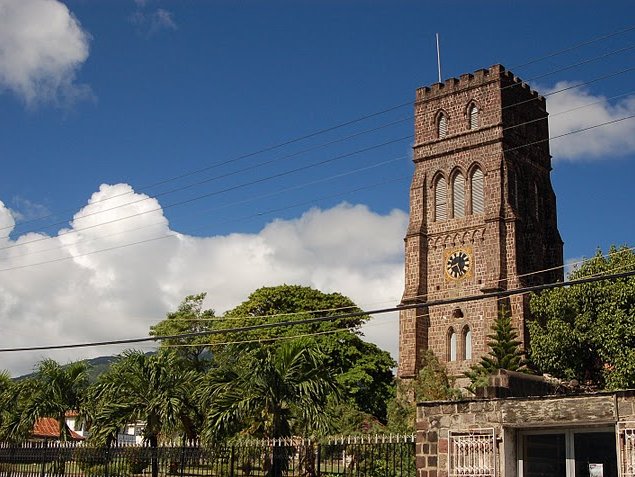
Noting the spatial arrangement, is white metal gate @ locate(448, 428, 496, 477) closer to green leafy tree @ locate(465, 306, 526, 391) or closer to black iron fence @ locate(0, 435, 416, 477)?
black iron fence @ locate(0, 435, 416, 477)

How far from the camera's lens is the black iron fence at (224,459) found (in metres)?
17.5

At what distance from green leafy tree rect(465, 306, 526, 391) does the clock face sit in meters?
5.06

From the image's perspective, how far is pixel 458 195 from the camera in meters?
56.9

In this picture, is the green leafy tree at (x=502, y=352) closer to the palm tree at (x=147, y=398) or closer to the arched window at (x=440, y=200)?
the arched window at (x=440, y=200)

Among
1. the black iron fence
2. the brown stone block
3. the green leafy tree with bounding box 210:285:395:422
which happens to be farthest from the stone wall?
the green leafy tree with bounding box 210:285:395:422

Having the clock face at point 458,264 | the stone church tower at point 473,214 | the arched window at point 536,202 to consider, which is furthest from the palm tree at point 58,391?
the arched window at point 536,202

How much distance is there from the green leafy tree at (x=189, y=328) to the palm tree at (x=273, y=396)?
33219 millimetres

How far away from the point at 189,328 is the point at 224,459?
41.4 metres

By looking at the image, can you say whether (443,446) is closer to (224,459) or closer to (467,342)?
(224,459)

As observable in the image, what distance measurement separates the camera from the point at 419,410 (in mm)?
16125

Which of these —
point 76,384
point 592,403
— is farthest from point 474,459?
point 76,384

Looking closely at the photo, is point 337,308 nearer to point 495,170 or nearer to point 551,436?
point 495,170

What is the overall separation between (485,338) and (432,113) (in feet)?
54.5

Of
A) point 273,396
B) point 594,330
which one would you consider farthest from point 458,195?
point 273,396
